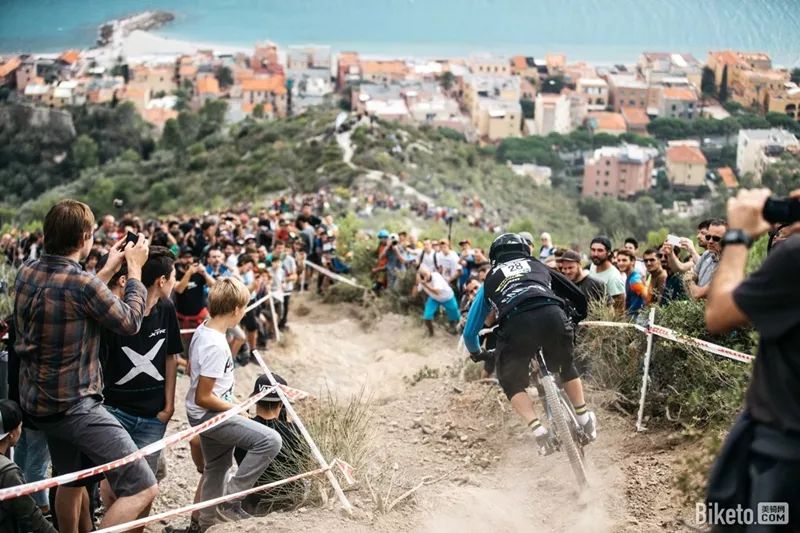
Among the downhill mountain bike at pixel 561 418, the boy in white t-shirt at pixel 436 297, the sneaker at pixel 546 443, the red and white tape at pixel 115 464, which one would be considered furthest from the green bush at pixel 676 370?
the boy in white t-shirt at pixel 436 297

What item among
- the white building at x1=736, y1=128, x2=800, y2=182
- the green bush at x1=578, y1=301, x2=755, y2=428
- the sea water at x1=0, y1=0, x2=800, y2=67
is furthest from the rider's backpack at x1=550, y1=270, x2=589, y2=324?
the sea water at x1=0, y1=0, x2=800, y2=67

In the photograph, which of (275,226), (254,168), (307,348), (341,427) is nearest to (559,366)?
(341,427)

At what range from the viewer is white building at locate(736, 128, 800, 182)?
45.8 meters

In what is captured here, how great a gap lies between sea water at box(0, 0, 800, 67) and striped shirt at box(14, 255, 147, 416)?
350ft

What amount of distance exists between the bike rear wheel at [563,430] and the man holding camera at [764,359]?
223 cm

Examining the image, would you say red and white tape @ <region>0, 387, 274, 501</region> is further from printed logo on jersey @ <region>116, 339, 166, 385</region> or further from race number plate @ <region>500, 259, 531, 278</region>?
race number plate @ <region>500, 259, 531, 278</region>

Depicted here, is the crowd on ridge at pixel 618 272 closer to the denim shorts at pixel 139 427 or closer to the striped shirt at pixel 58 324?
the denim shorts at pixel 139 427

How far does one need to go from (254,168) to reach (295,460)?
51.2 metres

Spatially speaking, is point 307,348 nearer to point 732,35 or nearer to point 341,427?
point 341,427

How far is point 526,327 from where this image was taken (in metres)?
5.12

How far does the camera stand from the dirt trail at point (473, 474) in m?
4.80

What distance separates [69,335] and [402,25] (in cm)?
17661

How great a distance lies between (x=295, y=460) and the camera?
197 inches

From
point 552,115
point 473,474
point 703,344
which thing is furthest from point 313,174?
point 552,115
